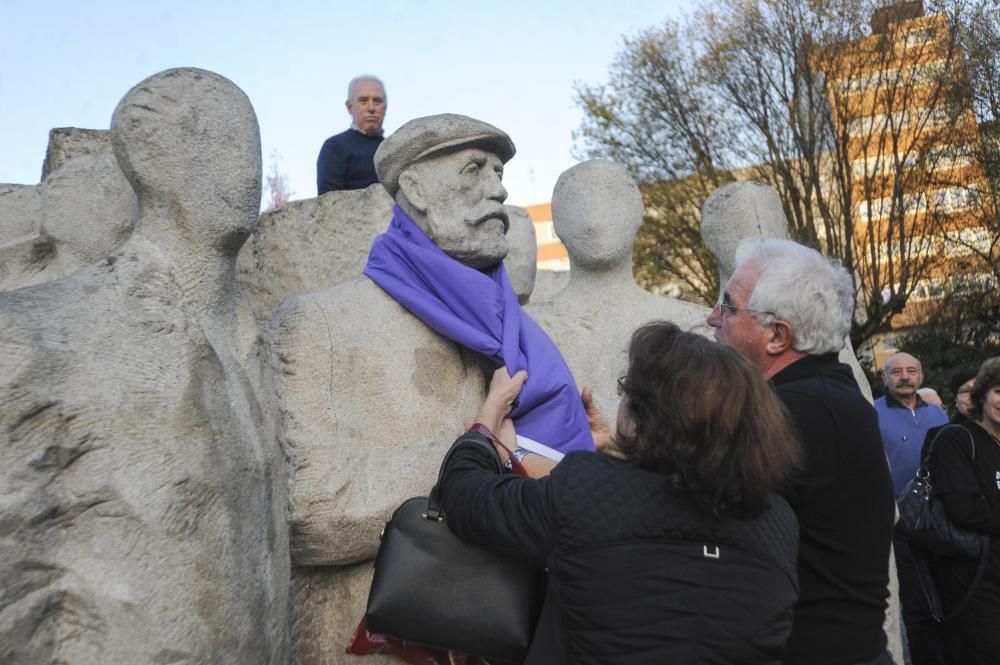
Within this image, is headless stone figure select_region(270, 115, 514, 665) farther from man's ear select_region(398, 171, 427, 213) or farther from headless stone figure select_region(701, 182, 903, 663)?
headless stone figure select_region(701, 182, 903, 663)

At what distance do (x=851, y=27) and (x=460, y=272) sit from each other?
1604 centimetres

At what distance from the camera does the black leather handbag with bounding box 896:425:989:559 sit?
4246mm

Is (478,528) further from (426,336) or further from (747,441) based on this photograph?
(426,336)

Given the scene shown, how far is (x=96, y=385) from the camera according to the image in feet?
7.50

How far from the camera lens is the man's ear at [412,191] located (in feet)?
10.6

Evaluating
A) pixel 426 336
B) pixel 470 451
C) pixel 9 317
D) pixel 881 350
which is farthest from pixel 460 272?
pixel 881 350

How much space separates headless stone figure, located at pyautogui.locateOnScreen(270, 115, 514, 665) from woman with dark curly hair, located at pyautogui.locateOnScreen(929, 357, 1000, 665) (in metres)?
2.08

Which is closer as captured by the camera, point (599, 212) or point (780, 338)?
point (780, 338)

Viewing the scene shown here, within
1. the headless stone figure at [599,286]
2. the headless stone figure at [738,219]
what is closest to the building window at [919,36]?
the headless stone figure at [738,219]

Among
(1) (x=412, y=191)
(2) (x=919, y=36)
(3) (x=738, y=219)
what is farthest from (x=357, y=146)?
(2) (x=919, y=36)

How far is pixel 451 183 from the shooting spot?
3242 millimetres

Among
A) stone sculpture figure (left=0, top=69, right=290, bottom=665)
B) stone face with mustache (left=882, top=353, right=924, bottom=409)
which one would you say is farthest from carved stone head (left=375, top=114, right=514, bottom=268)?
stone face with mustache (left=882, top=353, right=924, bottom=409)

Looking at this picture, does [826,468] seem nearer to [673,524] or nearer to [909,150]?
[673,524]

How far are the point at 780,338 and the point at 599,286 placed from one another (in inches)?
67.6
